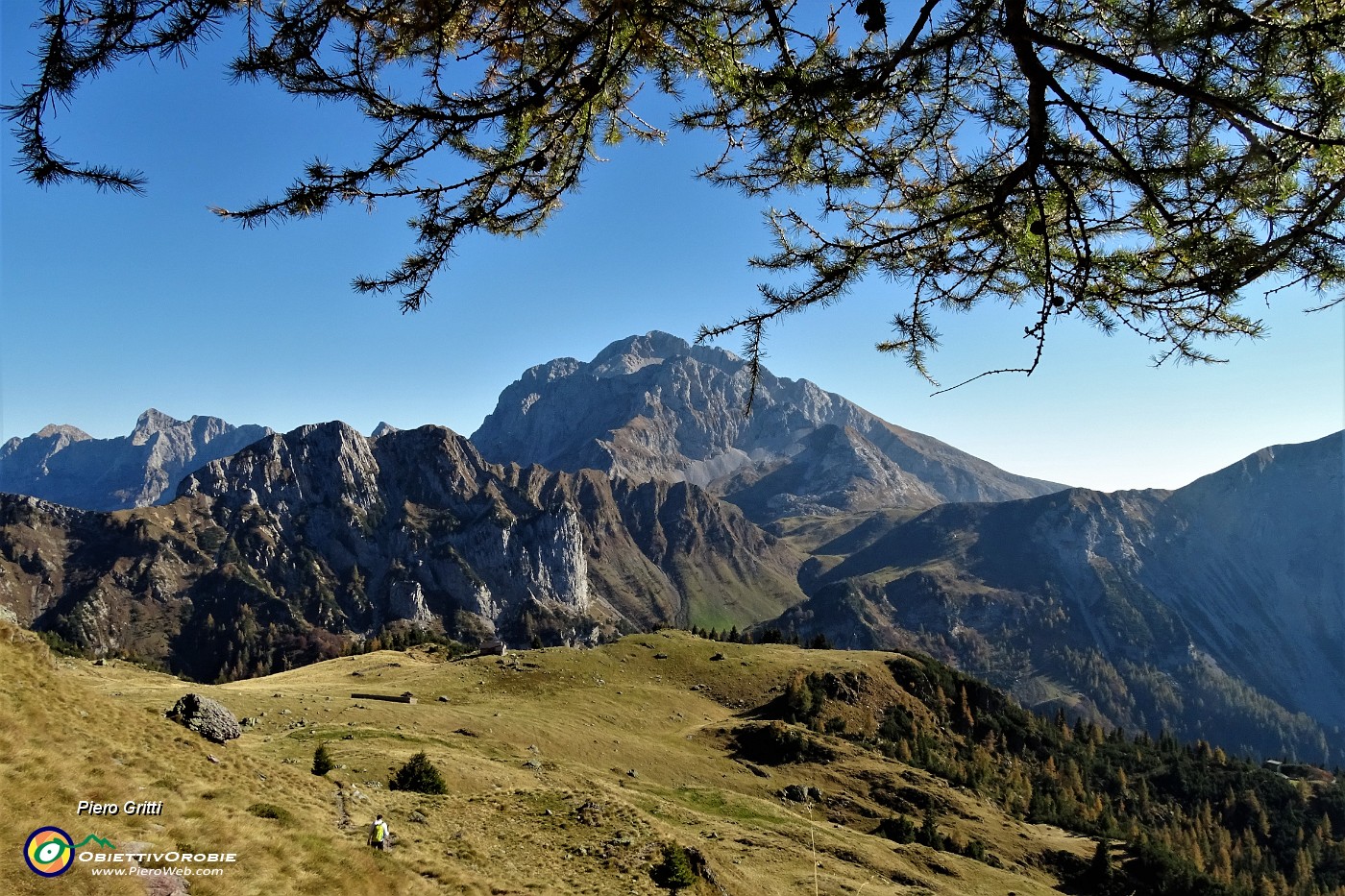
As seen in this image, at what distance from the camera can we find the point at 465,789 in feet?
106

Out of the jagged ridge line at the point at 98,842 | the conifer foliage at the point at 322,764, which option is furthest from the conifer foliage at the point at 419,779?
the jagged ridge line at the point at 98,842

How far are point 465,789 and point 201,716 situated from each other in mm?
12553

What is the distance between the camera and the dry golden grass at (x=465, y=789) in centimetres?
1386

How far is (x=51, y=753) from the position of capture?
554 inches

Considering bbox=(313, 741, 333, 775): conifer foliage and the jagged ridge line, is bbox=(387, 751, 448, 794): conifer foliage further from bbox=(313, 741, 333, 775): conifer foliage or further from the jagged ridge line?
Result: the jagged ridge line

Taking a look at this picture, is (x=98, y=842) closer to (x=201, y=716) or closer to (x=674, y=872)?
(x=201, y=716)

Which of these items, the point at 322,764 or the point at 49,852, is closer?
the point at 49,852

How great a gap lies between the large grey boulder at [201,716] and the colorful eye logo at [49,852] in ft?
56.0

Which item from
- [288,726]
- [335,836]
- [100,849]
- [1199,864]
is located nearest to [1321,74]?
[100,849]

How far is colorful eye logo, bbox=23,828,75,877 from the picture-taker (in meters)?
9.77

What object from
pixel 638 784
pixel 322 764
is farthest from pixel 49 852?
pixel 638 784

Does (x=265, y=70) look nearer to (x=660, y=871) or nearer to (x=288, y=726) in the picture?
(x=660, y=871)

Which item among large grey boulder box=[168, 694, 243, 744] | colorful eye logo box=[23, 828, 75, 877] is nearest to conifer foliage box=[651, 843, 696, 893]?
large grey boulder box=[168, 694, 243, 744]

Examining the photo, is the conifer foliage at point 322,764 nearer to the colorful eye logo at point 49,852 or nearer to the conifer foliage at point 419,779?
the conifer foliage at point 419,779
